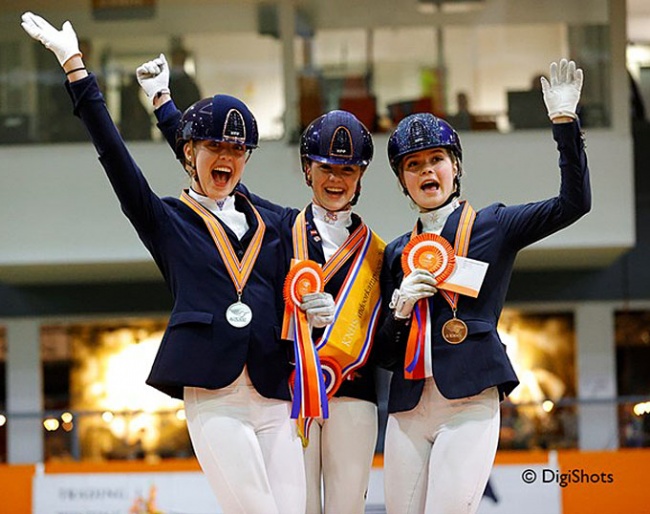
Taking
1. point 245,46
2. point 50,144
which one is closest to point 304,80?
point 245,46

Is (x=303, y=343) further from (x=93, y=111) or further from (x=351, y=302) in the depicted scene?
(x=93, y=111)

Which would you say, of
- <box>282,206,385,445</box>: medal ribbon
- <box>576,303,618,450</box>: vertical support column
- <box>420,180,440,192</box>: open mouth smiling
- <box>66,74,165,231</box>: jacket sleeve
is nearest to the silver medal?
<box>282,206,385,445</box>: medal ribbon

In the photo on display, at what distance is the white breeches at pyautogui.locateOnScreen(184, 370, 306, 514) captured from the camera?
11.4 ft

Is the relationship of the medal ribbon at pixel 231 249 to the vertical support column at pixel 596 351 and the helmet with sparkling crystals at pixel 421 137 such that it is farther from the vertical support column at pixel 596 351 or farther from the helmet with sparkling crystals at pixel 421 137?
the vertical support column at pixel 596 351

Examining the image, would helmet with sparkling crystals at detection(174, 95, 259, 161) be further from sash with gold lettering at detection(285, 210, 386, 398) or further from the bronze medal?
the bronze medal

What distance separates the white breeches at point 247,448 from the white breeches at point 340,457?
7.2 inches

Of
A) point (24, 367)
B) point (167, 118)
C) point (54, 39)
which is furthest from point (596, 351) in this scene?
point (54, 39)

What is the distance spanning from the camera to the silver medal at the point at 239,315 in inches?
141

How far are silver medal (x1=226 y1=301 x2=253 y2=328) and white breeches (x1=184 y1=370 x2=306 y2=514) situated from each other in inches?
5.2

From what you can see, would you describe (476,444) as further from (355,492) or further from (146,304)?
(146,304)

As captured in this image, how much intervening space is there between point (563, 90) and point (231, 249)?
1013 mm

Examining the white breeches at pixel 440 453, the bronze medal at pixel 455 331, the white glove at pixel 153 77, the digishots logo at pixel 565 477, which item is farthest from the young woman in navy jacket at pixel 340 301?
the digishots logo at pixel 565 477

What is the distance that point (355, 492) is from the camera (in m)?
3.78

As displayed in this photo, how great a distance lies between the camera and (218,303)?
3.59m
